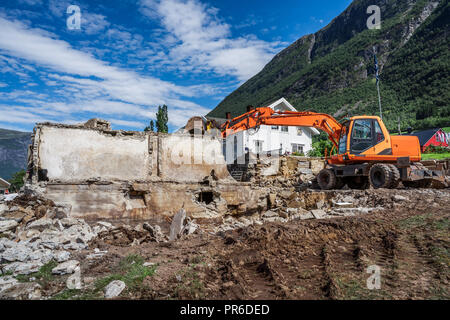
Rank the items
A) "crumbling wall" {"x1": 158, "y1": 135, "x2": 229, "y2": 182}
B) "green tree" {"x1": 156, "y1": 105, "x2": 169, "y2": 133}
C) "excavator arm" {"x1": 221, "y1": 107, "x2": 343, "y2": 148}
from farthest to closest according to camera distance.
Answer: "green tree" {"x1": 156, "y1": 105, "x2": 169, "y2": 133} < "excavator arm" {"x1": 221, "y1": 107, "x2": 343, "y2": 148} < "crumbling wall" {"x1": 158, "y1": 135, "x2": 229, "y2": 182}

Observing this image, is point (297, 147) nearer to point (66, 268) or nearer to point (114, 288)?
point (66, 268)

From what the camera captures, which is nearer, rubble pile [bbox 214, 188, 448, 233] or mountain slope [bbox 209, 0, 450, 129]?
rubble pile [bbox 214, 188, 448, 233]

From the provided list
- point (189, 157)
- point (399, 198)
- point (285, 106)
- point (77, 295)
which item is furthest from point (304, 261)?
point (285, 106)

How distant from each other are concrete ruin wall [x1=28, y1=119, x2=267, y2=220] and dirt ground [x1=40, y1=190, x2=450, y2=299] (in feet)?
8.78

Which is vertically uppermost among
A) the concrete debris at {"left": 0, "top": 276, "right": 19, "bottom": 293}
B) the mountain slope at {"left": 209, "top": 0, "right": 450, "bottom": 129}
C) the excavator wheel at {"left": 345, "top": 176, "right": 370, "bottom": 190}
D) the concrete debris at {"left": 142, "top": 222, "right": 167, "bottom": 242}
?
the mountain slope at {"left": 209, "top": 0, "right": 450, "bottom": 129}

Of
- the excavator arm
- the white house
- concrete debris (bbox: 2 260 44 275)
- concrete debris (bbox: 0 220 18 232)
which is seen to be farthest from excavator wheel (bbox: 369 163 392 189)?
the white house

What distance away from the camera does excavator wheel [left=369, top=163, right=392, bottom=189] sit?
10.4 m

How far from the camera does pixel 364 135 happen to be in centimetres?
1138

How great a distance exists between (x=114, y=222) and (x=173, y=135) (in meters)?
4.31

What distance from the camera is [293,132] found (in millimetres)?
29078

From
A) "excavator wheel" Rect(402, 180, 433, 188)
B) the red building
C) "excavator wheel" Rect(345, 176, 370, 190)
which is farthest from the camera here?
the red building

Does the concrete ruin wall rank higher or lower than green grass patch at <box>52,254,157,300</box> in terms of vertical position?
higher

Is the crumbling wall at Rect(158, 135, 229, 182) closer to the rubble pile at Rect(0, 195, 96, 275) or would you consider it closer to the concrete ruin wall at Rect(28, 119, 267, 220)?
the concrete ruin wall at Rect(28, 119, 267, 220)
